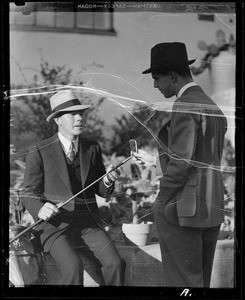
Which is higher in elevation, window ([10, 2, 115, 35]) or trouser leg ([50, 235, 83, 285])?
window ([10, 2, 115, 35])

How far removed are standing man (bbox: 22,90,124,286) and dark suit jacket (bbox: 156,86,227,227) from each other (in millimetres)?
402

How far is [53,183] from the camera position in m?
3.86

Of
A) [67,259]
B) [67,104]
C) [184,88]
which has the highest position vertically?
[184,88]

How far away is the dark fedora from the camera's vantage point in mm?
3881

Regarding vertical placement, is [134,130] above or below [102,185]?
above

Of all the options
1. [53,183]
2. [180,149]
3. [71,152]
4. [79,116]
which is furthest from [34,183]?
[180,149]

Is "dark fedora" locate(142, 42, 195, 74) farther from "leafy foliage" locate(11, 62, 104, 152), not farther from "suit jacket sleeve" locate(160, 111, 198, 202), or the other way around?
"leafy foliage" locate(11, 62, 104, 152)

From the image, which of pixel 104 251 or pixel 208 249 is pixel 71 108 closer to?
pixel 104 251

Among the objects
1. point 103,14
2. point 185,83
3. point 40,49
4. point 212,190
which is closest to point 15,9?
point 40,49

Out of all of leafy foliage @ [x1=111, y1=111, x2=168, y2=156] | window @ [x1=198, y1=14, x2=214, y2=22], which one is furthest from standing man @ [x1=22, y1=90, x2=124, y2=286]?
window @ [x1=198, y1=14, x2=214, y2=22]

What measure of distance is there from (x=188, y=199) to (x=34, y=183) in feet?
3.60

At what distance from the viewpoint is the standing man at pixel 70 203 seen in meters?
3.86

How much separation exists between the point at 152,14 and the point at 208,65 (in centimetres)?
54
